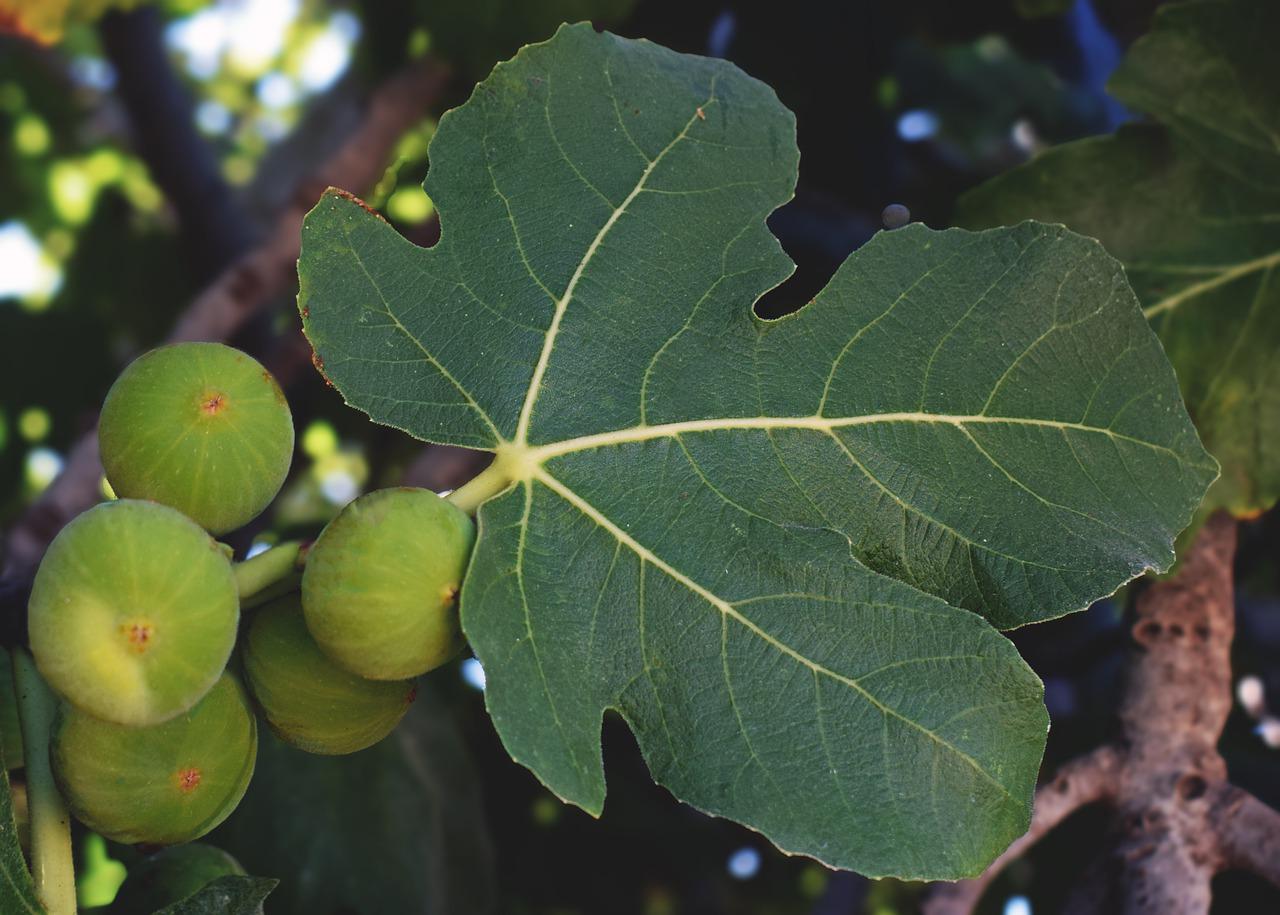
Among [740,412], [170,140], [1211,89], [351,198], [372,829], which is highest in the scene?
[351,198]

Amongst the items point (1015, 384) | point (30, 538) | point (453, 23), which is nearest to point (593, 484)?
point (1015, 384)

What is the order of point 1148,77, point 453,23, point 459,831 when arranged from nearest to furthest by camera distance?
1. point 1148,77
2. point 459,831
3. point 453,23

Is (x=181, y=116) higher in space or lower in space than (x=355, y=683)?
lower

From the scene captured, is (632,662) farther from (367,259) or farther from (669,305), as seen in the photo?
(367,259)

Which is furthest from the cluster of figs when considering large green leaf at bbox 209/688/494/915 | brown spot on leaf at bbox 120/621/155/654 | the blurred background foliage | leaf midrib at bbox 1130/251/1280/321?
leaf midrib at bbox 1130/251/1280/321

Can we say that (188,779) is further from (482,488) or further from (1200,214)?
(1200,214)

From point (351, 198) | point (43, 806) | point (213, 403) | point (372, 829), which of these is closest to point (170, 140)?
point (372, 829)

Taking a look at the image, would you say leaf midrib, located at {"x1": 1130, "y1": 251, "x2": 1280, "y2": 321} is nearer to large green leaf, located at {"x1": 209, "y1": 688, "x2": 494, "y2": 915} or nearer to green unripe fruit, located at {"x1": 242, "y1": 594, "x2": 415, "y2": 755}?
green unripe fruit, located at {"x1": 242, "y1": 594, "x2": 415, "y2": 755}
